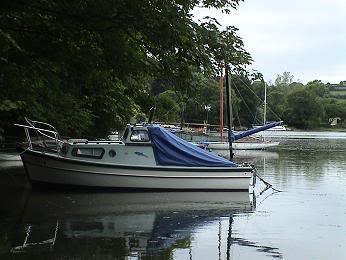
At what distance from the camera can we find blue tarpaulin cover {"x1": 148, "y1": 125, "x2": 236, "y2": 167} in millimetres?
19000

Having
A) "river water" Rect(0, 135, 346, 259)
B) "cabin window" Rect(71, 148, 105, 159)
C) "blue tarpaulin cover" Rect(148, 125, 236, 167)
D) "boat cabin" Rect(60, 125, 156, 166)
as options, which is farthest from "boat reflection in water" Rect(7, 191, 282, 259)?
"cabin window" Rect(71, 148, 105, 159)

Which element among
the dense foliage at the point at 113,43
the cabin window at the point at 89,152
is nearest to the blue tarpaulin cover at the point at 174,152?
the cabin window at the point at 89,152

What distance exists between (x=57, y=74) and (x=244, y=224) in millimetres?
5545

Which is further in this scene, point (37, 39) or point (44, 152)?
point (44, 152)

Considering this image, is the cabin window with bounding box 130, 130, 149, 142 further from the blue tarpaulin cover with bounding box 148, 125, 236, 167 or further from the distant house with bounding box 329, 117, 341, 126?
the distant house with bounding box 329, 117, 341, 126

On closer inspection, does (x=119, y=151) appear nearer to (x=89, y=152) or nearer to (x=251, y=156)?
(x=89, y=152)

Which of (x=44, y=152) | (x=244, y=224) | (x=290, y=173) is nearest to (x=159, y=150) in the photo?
(x=44, y=152)

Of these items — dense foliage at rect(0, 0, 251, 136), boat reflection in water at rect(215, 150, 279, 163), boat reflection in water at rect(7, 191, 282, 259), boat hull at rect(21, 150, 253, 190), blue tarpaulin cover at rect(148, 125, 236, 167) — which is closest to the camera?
dense foliage at rect(0, 0, 251, 136)

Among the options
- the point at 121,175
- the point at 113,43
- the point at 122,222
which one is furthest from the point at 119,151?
the point at 113,43

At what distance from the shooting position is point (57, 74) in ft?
41.0

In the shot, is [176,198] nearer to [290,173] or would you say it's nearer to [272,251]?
[272,251]

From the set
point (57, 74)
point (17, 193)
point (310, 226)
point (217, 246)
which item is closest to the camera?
point (217, 246)

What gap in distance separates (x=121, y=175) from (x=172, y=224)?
5.66 m

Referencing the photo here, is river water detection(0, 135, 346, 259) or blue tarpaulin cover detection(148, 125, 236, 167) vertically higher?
blue tarpaulin cover detection(148, 125, 236, 167)
